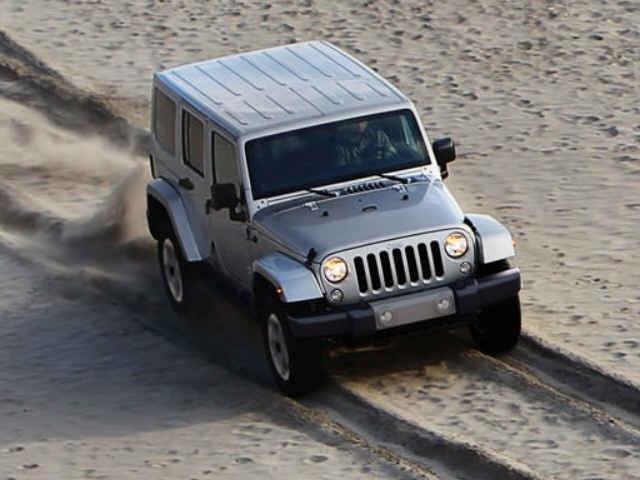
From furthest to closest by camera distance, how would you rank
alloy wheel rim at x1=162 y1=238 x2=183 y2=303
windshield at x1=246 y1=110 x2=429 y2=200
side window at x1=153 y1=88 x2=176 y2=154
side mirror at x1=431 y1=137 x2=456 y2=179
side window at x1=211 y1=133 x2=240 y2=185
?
alloy wheel rim at x1=162 y1=238 x2=183 y2=303
side window at x1=153 y1=88 x2=176 y2=154
side mirror at x1=431 y1=137 x2=456 y2=179
side window at x1=211 y1=133 x2=240 y2=185
windshield at x1=246 y1=110 x2=429 y2=200

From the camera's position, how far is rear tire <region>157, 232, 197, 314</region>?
51.0 feet

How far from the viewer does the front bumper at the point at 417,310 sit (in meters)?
13.1

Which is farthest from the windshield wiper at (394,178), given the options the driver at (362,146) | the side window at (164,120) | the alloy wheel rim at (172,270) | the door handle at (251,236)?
the alloy wheel rim at (172,270)

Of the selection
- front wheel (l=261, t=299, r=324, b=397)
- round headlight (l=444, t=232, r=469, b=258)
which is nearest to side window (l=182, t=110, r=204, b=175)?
front wheel (l=261, t=299, r=324, b=397)

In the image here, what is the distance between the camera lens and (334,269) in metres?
13.2

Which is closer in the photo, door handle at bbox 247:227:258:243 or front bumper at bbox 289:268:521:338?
front bumper at bbox 289:268:521:338

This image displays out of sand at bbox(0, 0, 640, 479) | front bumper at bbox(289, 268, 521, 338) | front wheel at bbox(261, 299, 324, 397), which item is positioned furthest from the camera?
front wheel at bbox(261, 299, 324, 397)

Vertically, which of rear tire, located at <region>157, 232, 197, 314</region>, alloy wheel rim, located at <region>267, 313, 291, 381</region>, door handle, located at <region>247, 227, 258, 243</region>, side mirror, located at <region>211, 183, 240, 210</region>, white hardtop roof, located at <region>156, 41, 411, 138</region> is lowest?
rear tire, located at <region>157, 232, 197, 314</region>

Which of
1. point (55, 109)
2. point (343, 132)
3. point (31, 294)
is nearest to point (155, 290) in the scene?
point (31, 294)

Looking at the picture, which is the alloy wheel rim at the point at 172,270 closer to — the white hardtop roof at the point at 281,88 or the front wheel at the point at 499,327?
the white hardtop roof at the point at 281,88

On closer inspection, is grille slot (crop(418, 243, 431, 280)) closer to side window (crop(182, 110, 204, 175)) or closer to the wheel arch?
side window (crop(182, 110, 204, 175))

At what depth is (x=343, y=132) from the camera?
1422 centimetres

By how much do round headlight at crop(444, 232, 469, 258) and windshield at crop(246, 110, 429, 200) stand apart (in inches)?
38.5

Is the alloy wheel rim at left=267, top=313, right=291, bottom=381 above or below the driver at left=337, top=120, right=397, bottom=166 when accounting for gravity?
below
